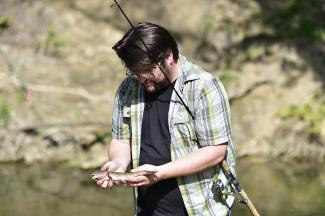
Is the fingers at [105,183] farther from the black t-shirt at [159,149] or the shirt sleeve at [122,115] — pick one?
the shirt sleeve at [122,115]

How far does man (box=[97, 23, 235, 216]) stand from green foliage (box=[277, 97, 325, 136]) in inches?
187

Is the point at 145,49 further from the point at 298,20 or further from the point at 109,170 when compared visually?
the point at 298,20

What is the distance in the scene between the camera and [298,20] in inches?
356

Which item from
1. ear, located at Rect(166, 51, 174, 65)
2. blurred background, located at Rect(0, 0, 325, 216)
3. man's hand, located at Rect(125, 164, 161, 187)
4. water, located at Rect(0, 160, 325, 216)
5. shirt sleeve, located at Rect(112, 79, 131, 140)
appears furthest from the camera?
blurred background, located at Rect(0, 0, 325, 216)

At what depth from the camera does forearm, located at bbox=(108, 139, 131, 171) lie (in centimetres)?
335

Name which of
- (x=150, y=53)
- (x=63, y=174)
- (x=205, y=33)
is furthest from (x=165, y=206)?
(x=205, y=33)

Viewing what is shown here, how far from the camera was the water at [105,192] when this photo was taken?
6.42 metres

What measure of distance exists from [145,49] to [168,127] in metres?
0.42

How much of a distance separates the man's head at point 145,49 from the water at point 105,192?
3493mm

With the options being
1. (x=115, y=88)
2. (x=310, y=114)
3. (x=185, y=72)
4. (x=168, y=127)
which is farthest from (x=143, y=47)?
(x=115, y=88)

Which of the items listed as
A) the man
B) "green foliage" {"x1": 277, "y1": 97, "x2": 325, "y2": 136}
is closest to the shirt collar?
the man

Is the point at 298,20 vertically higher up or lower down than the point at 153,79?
higher up

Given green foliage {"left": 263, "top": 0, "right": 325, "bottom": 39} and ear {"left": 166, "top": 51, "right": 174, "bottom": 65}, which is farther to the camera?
green foliage {"left": 263, "top": 0, "right": 325, "bottom": 39}

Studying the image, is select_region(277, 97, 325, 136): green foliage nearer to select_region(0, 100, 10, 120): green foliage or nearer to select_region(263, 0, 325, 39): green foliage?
select_region(263, 0, 325, 39): green foliage
